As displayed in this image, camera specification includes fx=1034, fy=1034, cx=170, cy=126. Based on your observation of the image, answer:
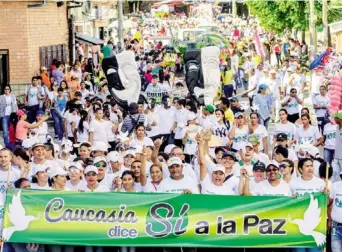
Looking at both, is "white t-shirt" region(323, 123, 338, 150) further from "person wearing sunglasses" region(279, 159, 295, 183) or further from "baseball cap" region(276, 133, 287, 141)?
"person wearing sunglasses" region(279, 159, 295, 183)

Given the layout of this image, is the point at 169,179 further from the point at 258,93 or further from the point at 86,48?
the point at 86,48

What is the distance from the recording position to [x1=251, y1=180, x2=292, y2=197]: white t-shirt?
1109cm

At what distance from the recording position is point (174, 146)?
46.4ft

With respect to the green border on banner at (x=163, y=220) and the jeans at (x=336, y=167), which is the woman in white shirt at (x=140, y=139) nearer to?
the jeans at (x=336, y=167)

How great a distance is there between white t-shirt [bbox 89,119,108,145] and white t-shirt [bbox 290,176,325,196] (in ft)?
20.0

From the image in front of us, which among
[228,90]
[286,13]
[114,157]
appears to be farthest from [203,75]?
[286,13]

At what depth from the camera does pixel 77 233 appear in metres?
10.9

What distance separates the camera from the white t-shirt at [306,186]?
36.9ft

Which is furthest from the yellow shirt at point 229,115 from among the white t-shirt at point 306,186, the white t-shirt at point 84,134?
the white t-shirt at point 306,186

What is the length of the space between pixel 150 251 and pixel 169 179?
830mm

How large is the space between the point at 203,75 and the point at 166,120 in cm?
105

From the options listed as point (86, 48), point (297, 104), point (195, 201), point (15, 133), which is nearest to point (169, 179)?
point (195, 201)

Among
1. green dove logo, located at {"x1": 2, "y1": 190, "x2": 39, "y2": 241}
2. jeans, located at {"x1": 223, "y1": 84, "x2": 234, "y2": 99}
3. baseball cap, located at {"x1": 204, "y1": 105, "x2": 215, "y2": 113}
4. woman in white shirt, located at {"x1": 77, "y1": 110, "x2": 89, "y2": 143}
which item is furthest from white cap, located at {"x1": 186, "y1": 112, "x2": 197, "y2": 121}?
jeans, located at {"x1": 223, "y1": 84, "x2": 234, "y2": 99}

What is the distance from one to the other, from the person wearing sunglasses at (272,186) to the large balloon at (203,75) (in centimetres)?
719
